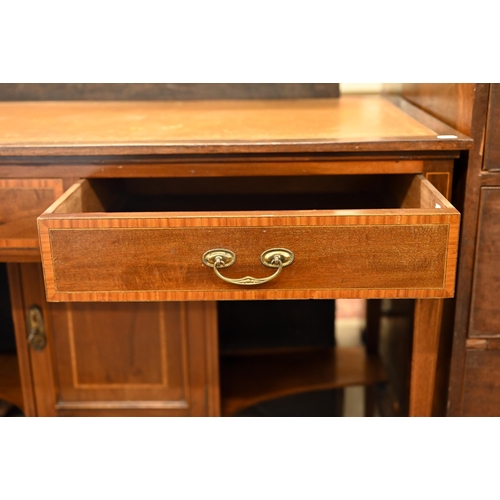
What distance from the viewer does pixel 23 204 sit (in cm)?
78

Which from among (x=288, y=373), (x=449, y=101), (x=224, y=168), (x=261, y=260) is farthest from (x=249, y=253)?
(x=288, y=373)

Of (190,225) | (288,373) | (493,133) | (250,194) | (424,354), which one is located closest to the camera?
(190,225)

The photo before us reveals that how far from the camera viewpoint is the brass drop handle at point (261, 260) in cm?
65

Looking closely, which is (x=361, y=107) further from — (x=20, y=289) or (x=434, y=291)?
(x=20, y=289)

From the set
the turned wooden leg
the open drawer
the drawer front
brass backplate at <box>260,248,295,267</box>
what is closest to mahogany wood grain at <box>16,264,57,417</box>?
the drawer front

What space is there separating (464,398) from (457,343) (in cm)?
9

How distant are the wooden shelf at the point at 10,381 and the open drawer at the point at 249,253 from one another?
41 cm

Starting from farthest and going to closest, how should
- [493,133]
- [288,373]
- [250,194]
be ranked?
[288,373] < [250,194] < [493,133]

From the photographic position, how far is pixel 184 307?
0.92 metres

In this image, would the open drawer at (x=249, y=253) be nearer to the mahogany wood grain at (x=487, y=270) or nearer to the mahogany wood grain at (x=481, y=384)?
the mahogany wood grain at (x=487, y=270)

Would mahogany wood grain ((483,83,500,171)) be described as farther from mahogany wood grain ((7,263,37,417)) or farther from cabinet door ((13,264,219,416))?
mahogany wood grain ((7,263,37,417))

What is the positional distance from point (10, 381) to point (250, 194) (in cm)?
49

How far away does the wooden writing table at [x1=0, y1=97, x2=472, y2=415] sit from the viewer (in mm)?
651

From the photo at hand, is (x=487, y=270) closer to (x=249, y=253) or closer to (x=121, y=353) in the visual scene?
(x=249, y=253)
